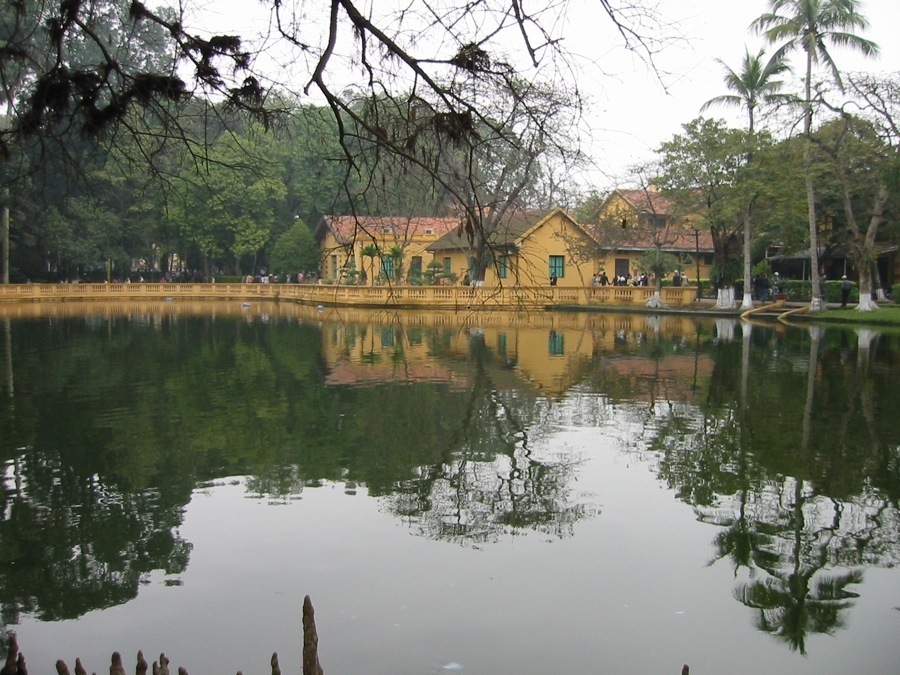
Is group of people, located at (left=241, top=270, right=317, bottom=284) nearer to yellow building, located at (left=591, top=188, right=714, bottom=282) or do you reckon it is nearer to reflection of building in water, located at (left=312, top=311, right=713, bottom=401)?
yellow building, located at (left=591, top=188, right=714, bottom=282)

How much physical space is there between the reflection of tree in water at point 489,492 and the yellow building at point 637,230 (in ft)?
75.9

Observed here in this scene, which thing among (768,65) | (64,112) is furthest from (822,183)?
(64,112)

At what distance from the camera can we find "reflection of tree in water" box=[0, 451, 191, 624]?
238 inches

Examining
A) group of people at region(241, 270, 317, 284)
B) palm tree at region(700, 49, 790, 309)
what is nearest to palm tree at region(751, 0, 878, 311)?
palm tree at region(700, 49, 790, 309)

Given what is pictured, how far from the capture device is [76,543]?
701 cm

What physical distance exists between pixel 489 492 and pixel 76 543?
3567mm

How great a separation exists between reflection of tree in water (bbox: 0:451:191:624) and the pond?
3 centimetres

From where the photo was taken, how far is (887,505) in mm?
7969

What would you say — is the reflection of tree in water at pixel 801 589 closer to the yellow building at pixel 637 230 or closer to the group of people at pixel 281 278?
the yellow building at pixel 637 230

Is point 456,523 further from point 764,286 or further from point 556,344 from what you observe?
point 764,286

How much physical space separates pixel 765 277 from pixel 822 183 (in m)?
7.25

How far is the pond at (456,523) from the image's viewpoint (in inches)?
216

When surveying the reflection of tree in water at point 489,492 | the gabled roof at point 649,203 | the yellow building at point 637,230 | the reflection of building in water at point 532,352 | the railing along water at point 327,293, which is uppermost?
the gabled roof at point 649,203

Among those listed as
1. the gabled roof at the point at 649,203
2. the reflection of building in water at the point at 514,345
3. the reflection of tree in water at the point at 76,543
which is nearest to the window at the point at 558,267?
the gabled roof at the point at 649,203
